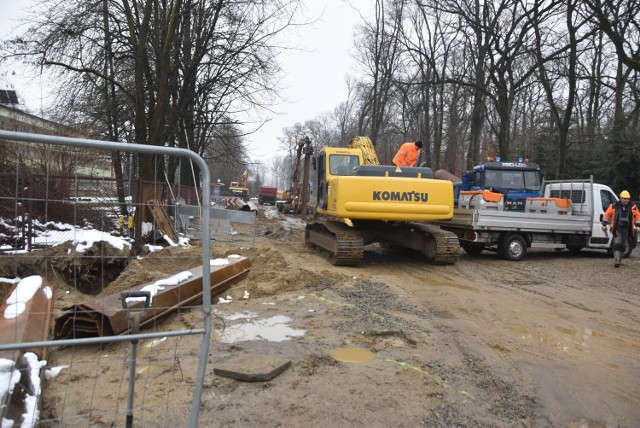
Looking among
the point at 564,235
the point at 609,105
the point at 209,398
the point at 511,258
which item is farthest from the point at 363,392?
the point at 609,105

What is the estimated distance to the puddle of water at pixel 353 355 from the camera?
4324 millimetres

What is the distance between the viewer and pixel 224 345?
4.67m

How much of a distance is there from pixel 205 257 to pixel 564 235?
11.9m

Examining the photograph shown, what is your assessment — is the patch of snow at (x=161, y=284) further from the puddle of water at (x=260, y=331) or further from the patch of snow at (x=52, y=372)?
the patch of snow at (x=52, y=372)

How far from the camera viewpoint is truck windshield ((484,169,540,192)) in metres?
14.3

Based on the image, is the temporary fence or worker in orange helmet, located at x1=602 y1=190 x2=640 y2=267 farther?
worker in orange helmet, located at x1=602 y1=190 x2=640 y2=267

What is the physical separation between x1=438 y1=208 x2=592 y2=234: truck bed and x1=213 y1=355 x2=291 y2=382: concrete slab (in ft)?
27.7

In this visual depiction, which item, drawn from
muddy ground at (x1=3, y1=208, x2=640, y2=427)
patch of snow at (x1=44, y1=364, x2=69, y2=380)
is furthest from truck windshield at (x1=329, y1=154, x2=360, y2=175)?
patch of snow at (x1=44, y1=364, x2=69, y2=380)

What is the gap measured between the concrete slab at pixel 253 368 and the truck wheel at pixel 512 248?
9020mm

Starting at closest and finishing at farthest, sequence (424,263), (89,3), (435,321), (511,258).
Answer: (435,321)
(424,263)
(511,258)
(89,3)

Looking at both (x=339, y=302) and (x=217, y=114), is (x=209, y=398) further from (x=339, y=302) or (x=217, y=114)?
(x=217, y=114)

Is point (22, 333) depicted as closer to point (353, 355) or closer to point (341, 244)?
point (353, 355)

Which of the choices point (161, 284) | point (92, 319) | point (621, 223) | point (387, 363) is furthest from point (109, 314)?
point (621, 223)

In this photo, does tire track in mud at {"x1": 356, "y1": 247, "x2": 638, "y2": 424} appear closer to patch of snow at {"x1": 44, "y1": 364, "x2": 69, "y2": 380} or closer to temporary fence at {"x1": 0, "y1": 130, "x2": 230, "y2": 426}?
temporary fence at {"x1": 0, "y1": 130, "x2": 230, "y2": 426}
